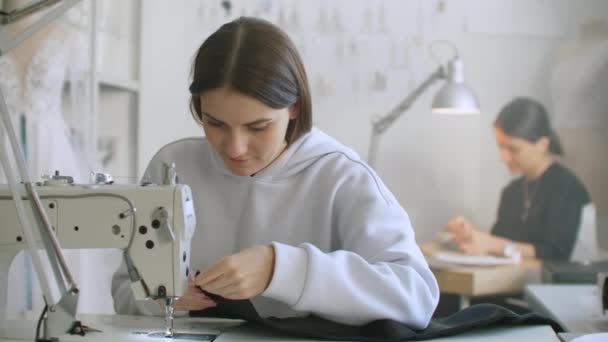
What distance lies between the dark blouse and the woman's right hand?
0.19m

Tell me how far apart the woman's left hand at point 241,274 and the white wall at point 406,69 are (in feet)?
8.20

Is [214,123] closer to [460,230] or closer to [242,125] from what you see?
[242,125]

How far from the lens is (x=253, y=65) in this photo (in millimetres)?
1295

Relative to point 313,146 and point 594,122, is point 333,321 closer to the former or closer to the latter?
point 313,146

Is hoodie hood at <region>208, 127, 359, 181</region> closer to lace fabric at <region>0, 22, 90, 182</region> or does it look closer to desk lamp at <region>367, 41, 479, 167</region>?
lace fabric at <region>0, 22, 90, 182</region>

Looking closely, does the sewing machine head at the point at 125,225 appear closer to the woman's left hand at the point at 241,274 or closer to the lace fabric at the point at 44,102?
the woman's left hand at the point at 241,274

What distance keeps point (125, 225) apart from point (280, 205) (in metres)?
0.36

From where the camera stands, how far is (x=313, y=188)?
1.46m

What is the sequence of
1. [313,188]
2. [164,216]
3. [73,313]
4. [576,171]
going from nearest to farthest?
[73,313] < [164,216] < [313,188] < [576,171]

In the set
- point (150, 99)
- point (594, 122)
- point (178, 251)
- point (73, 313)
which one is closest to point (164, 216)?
point (178, 251)

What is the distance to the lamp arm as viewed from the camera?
3.25 metres

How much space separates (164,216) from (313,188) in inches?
14.1

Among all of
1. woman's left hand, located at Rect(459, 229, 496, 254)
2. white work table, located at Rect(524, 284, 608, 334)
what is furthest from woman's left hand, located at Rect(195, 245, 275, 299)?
woman's left hand, located at Rect(459, 229, 496, 254)

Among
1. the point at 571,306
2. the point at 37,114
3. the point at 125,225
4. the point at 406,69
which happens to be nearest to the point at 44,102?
the point at 37,114
